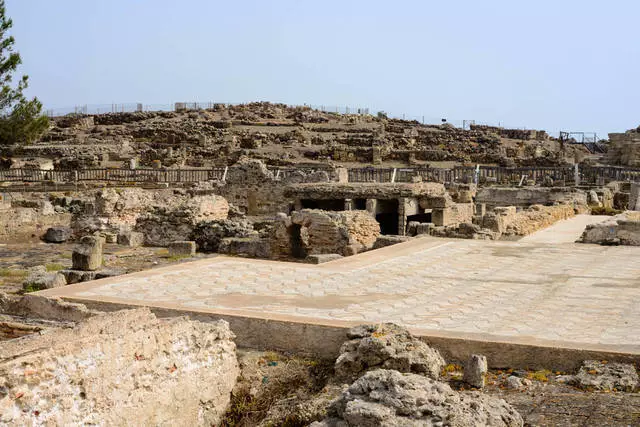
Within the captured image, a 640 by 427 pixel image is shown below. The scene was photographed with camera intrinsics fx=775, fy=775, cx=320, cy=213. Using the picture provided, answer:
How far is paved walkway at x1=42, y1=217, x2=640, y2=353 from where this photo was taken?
23.6ft

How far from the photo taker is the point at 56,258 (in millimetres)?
17641

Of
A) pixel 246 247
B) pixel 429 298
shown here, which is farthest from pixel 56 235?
pixel 429 298

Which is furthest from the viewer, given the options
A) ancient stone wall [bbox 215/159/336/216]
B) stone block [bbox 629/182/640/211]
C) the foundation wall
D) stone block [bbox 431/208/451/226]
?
ancient stone wall [bbox 215/159/336/216]

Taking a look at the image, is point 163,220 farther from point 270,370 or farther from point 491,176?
point 491,176

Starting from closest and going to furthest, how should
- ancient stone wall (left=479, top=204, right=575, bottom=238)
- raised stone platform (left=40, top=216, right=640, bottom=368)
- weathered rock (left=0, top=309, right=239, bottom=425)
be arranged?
weathered rock (left=0, top=309, right=239, bottom=425) → raised stone platform (left=40, top=216, right=640, bottom=368) → ancient stone wall (left=479, top=204, right=575, bottom=238)

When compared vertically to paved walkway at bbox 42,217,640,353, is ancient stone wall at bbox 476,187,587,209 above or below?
above

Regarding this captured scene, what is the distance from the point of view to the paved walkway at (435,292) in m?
7.19

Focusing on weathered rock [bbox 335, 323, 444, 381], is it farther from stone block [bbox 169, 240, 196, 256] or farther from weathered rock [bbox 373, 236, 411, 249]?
stone block [bbox 169, 240, 196, 256]

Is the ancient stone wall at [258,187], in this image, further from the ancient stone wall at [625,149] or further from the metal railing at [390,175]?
the ancient stone wall at [625,149]

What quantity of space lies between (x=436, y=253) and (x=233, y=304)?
16.5 ft

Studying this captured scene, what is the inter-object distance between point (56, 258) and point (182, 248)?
2832 mm

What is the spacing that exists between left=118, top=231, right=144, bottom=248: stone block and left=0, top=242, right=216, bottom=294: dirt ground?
0.22 meters

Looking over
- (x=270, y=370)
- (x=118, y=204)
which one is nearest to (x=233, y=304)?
(x=270, y=370)

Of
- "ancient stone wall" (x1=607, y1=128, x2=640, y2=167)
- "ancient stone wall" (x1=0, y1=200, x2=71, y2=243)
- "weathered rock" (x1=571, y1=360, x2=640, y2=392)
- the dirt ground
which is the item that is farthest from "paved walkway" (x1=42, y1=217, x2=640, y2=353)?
"ancient stone wall" (x1=607, y1=128, x2=640, y2=167)
